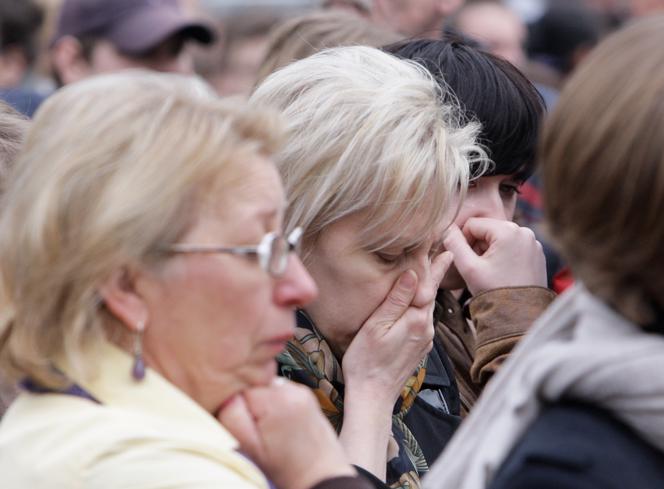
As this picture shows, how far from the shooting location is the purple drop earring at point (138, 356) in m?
1.87

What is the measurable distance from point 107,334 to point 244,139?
1.29 ft

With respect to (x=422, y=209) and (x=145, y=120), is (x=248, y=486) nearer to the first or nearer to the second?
(x=145, y=120)

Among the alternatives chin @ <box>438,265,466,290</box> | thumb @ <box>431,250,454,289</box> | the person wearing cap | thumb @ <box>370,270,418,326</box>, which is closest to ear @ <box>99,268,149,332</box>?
thumb @ <box>370,270,418,326</box>

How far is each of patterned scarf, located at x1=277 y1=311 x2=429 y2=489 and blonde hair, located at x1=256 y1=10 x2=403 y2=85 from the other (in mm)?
1417

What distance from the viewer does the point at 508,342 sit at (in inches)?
104

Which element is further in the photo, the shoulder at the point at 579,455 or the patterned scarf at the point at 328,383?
the patterned scarf at the point at 328,383

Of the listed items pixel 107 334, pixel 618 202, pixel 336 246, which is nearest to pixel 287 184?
pixel 336 246

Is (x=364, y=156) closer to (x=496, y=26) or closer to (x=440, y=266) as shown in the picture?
(x=440, y=266)

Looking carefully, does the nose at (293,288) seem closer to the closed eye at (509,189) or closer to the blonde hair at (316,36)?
the closed eye at (509,189)

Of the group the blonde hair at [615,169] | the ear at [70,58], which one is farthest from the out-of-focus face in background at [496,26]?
the blonde hair at [615,169]

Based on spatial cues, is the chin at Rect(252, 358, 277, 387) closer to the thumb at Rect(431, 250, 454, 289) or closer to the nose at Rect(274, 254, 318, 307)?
the nose at Rect(274, 254, 318, 307)

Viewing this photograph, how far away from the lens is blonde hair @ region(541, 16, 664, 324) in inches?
66.1

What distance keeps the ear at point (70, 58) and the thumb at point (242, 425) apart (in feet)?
11.8

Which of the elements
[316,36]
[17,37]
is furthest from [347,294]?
[17,37]
